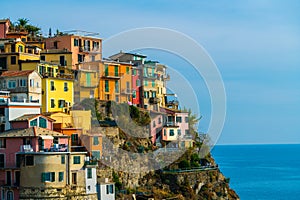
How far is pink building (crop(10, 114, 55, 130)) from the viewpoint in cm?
5303

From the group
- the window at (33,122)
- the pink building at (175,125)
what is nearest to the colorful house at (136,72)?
the pink building at (175,125)

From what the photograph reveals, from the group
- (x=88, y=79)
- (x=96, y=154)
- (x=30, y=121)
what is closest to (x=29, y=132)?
(x=30, y=121)

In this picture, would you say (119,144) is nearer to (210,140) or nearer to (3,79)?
(3,79)

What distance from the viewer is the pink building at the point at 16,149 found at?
168 feet

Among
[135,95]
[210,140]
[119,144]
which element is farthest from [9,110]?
[210,140]

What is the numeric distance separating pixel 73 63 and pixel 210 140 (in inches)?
649

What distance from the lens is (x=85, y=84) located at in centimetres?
6606

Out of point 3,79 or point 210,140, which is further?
point 210,140

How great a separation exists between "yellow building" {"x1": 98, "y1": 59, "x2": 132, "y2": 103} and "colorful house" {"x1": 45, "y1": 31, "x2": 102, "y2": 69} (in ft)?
7.89

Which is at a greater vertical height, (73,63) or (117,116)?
(73,63)

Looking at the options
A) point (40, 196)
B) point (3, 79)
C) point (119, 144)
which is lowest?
point (40, 196)

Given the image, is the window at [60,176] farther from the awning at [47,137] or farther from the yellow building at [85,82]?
the yellow building at [85,82]

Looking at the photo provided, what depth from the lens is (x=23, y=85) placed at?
2286 inches

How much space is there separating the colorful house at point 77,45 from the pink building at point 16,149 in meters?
17.6
